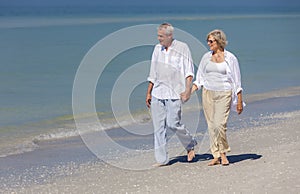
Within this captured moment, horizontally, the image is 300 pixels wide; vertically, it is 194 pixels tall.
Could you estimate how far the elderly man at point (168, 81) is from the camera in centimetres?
889

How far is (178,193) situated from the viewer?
7965 millimetres

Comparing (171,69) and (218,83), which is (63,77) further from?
(218,83)

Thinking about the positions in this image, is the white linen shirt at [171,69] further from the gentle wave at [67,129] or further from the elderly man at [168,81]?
the gentle wave at [67,129]

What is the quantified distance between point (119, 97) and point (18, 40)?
2408 centimetres

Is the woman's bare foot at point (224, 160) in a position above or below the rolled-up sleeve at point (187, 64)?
below

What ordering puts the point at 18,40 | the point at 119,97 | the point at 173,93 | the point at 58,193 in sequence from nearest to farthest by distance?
the point at 58,193 → the point at 173,93 → the point at 119,97 → the point at 18,40

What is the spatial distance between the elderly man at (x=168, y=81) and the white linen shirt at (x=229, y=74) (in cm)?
12

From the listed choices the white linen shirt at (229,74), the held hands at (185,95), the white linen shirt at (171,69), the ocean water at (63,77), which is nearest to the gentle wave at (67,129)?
the ocean water at (63,77)

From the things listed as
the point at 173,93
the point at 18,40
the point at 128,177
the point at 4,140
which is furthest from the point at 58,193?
the point at 18,40

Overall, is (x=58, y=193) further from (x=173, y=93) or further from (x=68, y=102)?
(x=68, y=102)

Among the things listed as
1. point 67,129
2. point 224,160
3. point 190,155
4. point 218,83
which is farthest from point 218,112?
point 67,129

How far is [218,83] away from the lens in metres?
8.88

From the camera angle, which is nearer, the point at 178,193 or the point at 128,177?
the point at 178,193

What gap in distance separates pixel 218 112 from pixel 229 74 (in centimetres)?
→ 45
